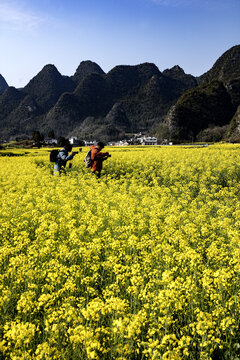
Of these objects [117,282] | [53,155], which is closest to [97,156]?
[53,155]

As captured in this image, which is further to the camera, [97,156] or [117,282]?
[97,156]

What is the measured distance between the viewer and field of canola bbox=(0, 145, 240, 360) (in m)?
2.92

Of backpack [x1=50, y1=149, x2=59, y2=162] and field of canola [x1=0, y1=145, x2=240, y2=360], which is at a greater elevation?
backpack [x1=50, y1=149, x2=59, y2=162]

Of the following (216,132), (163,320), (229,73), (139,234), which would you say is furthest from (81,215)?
(229,73)

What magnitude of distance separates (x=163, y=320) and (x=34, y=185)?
1022cm

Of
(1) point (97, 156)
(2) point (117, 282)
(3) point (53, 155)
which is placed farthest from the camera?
(1) point (97, 156)

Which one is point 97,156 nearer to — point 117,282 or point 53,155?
point 53,155

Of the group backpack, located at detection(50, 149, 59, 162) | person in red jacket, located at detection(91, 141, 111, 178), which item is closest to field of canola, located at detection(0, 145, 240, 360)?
backpack, located at detection(50, 149, 59, 162)

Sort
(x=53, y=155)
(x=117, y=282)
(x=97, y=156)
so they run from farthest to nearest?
1. (x=97, y=156)
2. (x=53, y=155)
3. (x=117, y=282)

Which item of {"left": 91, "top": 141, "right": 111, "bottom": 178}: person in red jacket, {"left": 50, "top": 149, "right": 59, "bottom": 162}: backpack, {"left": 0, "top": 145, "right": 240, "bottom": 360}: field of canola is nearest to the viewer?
{"left": 0, "top": 145, "right": 240, "bottom": 360}: field of canola

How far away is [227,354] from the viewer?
9.78ft

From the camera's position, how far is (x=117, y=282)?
13.2 ft

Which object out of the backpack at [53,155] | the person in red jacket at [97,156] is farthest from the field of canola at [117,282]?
the person in red jacket at [97,156]

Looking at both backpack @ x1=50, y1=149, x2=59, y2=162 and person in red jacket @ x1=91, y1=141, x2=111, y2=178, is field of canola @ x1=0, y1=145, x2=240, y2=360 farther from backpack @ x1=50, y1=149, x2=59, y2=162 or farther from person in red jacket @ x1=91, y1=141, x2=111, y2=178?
person in red jacket @ x1=91, y1=141, x2=111, y2=178
